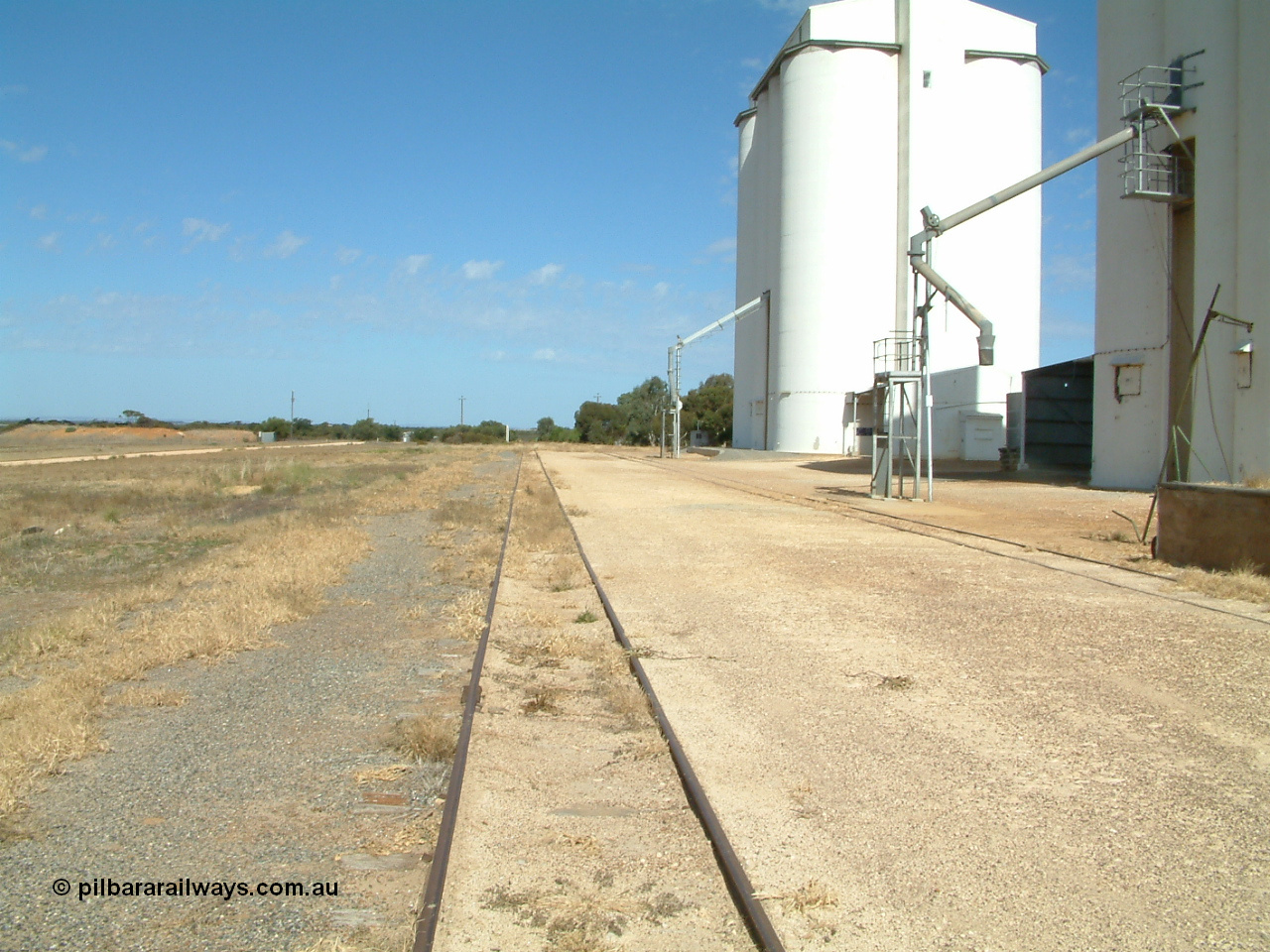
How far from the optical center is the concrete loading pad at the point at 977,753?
11.7ft

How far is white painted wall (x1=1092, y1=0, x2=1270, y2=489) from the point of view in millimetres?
21109

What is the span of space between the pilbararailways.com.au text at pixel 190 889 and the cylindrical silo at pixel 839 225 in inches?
1974

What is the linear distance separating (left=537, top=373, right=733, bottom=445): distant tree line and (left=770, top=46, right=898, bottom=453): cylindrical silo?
42.0m

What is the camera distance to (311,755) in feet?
17.6

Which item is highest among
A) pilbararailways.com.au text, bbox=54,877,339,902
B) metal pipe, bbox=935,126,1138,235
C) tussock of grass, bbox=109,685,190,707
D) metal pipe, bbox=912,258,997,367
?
metal pipe, bbox=935,126,1138,235

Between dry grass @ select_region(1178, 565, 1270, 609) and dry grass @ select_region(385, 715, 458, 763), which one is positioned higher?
dry grass @ select_region(1178, 565, 1270, 609)

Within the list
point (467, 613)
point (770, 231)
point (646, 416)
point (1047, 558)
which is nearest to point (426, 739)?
point (467, 613)

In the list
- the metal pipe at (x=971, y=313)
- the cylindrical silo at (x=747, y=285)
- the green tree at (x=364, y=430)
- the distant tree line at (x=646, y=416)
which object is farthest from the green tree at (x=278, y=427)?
the metal pipe at (x=971, y=313)

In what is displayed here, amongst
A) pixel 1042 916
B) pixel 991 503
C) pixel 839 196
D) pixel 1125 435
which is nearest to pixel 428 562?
pixel 1042 916

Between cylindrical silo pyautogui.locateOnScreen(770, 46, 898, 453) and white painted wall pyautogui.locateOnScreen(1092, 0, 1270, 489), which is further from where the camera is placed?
cylindrical silo pyautogui.locateOnScreen(770, 46, 898, 453)

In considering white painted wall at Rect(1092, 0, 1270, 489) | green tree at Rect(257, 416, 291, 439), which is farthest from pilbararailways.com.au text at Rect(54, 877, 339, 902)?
green tree at Rect(257, 416, 291, 439)

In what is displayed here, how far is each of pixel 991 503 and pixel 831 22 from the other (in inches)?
1534

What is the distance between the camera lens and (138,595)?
405 inches

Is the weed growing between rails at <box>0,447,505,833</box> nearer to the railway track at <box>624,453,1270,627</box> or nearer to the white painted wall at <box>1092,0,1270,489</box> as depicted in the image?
the railway track at <box>624,453,1270,627</box>
